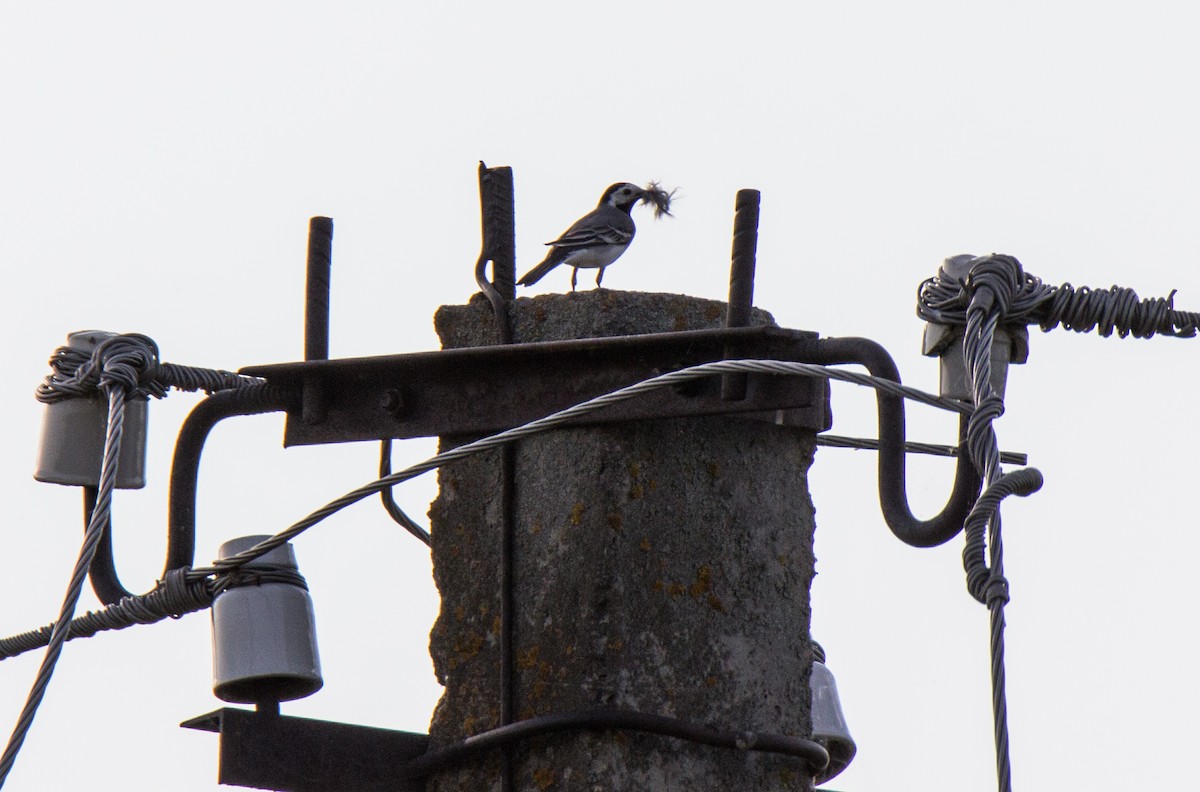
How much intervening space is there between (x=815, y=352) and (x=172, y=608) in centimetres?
153

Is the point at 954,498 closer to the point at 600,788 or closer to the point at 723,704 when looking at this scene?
the point at 723,704

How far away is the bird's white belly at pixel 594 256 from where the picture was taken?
7348mm

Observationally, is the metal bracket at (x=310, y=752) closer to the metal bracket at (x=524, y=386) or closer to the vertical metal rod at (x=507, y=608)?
the vertical metal rod at (x=507, y=608)

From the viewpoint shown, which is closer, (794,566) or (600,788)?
(600,788)

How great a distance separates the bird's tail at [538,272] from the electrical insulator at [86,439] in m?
2.64

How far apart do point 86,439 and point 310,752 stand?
1206mm

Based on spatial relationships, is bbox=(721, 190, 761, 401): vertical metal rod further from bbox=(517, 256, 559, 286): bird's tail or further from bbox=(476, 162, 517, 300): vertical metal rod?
bbox=(517, 256, 559, 286): bird's tail

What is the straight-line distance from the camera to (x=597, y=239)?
293 inches

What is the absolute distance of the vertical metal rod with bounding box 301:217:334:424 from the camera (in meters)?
4.46

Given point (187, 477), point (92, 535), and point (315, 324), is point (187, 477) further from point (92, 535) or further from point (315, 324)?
point (315, 324)

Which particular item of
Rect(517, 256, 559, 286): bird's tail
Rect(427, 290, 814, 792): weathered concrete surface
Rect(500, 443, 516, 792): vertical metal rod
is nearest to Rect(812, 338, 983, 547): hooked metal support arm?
Rect(427, 290, 814, 792): weathered concrete surface

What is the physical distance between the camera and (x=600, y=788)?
12.6ft

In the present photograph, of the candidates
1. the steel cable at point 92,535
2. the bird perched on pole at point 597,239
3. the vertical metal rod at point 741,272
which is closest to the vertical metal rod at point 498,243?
the vertical metal rod at point 741,272

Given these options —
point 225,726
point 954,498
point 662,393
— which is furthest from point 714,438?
point 225,726
